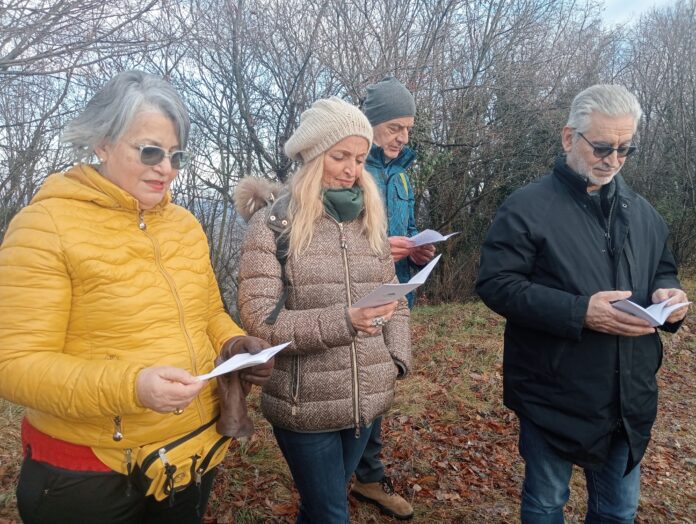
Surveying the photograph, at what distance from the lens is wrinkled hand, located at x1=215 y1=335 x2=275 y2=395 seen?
6.12ft

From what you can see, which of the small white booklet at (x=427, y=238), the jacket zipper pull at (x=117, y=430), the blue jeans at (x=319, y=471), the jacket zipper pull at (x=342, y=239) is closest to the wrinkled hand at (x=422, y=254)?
the small white booklet at (x=427, y=238)

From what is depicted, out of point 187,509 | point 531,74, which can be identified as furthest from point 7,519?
point 531,74

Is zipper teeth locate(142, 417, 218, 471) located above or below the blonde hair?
below

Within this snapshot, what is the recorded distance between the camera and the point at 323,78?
26.4ft

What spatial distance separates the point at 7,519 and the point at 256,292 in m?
2.44

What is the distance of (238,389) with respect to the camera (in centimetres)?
190

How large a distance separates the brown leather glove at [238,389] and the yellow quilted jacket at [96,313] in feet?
0.21

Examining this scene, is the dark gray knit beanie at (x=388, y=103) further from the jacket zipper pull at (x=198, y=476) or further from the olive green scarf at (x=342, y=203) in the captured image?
the jacket zipper pull at (x=198, y=476)

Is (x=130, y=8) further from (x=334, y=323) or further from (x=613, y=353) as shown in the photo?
(x=613, y=353)

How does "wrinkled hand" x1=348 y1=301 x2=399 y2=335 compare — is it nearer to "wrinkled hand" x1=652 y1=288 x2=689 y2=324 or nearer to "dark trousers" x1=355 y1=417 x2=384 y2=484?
"wrinkled hand" x1=652 y1=288 x2=689 y2=324

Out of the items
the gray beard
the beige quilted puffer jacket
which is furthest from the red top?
the gray beard

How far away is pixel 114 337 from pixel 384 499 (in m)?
2.43

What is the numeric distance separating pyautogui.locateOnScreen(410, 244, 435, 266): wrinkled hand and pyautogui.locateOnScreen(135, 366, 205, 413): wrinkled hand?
1858 mm

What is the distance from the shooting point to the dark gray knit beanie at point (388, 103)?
3.24 m
